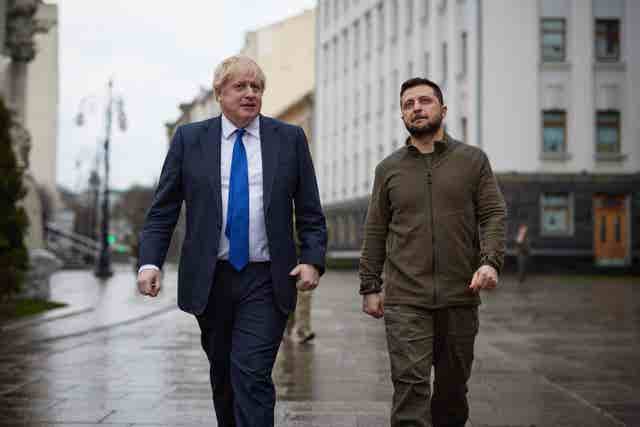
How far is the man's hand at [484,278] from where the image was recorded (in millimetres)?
4629

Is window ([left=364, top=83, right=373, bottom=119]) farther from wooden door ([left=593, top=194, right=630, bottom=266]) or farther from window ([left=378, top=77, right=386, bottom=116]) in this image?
wooden door ([left=593, top=194, right=630, bottom=266])

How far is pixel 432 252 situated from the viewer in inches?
189

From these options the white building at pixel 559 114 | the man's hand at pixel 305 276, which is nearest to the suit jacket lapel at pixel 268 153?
the man's hand at pixel 305 276

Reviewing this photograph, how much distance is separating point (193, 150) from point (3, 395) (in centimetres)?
371

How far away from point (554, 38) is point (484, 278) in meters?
35.1

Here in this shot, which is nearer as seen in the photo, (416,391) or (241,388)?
(241,388)

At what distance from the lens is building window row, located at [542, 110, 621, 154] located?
37438mm

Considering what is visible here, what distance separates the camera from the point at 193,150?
457cm

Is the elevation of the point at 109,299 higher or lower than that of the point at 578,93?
lower

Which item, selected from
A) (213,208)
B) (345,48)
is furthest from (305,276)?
(345,48)

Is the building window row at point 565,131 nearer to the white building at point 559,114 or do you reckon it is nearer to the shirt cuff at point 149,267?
the white building at point 559,114

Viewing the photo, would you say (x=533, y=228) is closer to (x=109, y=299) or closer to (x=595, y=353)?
(x=109, y=299)

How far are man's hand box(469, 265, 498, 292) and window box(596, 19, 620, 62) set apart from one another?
Result: 35.4m

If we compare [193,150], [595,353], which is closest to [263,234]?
[193,150]
